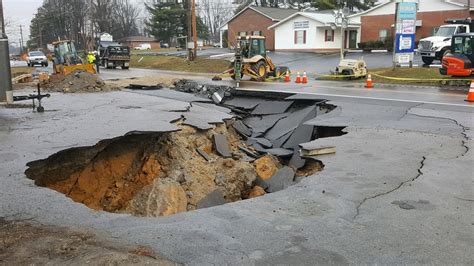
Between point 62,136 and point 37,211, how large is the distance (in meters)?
4.29

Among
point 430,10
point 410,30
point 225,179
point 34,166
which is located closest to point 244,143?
point 225,179

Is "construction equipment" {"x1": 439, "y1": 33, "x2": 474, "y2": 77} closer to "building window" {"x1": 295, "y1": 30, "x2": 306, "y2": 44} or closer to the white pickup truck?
the white pickup truck

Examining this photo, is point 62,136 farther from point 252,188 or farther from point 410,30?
point 410,30

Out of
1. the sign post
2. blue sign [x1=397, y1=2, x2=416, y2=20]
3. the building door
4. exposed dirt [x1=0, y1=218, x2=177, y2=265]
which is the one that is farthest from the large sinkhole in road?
the building door

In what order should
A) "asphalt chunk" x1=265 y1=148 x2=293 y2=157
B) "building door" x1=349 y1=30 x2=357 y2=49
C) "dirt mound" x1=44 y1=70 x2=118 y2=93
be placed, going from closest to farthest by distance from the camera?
1. "asphalt chunk" x1=265 y1=148 x2=293 y2=157
2. "dirt mound" x1=44 y1=70 x2=118 y2=93
3. "building door" x1=349 y1=30 x2=357 y2=49

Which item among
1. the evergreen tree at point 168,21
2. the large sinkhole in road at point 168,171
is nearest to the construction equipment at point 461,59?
the large sinkhole in road at point 168,171

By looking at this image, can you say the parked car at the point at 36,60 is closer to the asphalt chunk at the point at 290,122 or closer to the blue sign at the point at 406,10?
the blue sign at the point at 406,10

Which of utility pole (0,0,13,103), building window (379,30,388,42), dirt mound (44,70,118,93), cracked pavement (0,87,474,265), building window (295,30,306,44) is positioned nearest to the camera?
cracked pavement (0,87,474,265)

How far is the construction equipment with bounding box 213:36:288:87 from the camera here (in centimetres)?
2492

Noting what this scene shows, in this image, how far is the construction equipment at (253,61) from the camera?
81.7 feet

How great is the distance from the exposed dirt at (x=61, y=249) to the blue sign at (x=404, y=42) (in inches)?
918

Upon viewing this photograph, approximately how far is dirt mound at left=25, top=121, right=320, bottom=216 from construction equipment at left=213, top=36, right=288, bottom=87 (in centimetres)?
1513

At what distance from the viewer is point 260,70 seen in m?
25.1

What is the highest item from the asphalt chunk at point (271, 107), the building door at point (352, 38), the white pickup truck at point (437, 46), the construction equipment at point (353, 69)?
the building door at point (352, 38)
